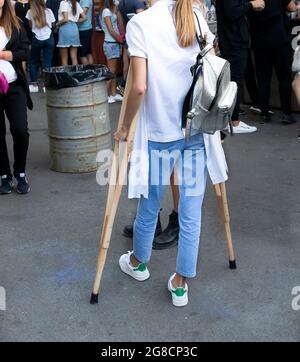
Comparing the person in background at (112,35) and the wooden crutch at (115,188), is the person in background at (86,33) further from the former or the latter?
the wooden crutch at (115,188)

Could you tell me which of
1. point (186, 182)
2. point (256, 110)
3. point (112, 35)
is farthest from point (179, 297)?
point (112, 35)

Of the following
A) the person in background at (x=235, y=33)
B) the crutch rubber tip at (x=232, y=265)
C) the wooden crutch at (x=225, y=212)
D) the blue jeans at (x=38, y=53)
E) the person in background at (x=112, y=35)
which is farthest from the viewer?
the blue jeans at (x=38, y=53)

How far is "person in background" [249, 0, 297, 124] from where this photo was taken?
7.37m

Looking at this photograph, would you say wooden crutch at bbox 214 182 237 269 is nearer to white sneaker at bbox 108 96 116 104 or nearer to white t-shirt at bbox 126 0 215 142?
white t-shirt at bbox 126 0 215 142

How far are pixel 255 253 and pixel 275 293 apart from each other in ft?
1.86

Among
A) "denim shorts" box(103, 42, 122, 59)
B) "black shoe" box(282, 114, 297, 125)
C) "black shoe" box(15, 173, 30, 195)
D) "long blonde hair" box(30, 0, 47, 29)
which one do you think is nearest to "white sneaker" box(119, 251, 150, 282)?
"black shoe" box(15, 173, 30, 195)

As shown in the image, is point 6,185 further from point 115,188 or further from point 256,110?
point 256,110

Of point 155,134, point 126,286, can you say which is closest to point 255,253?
point 126,286

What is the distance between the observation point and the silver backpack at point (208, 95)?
10.2 ft

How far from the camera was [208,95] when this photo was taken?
3.13 m

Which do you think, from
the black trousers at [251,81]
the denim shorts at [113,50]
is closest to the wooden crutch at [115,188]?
the black trousers at [251,81]

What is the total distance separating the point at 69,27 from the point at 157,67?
7645 millimetres

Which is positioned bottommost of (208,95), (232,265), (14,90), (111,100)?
(111,100)

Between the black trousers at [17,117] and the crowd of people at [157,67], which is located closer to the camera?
the crowd of people at [157,67]
